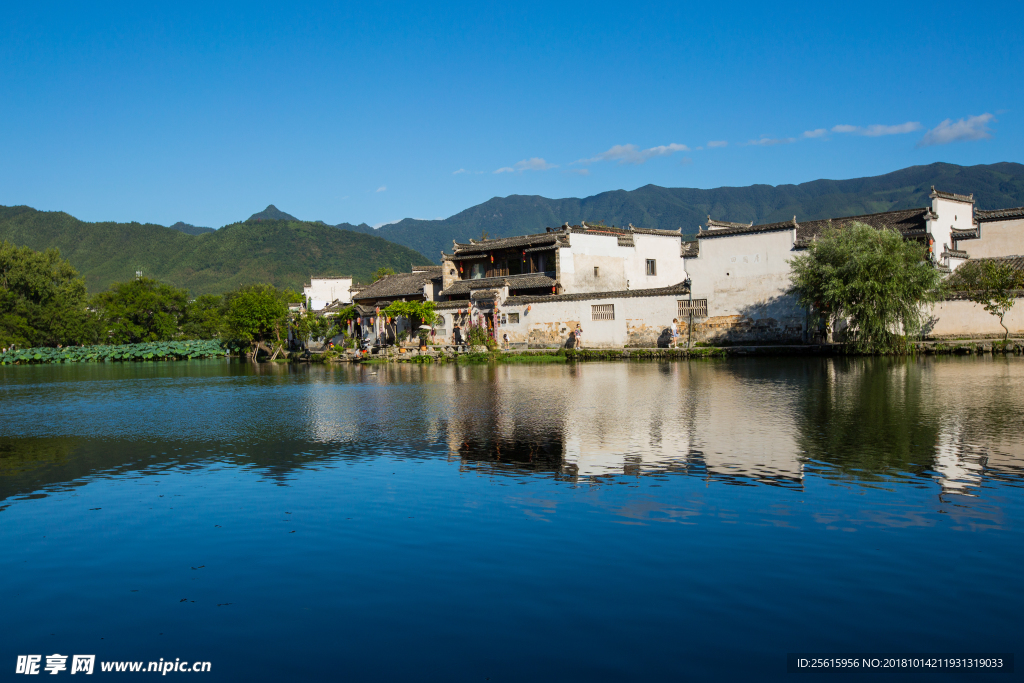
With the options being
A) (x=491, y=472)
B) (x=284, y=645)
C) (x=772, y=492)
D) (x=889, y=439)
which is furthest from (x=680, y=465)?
(x=284, y=645)

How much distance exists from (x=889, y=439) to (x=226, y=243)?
16588cm

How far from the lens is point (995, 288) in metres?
30.5

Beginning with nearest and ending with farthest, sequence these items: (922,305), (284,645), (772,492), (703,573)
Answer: (284,645), (703,573), (772,492), (922,305)

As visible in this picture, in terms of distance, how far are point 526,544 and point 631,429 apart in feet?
22.4

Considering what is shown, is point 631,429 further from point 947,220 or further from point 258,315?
point 258,315

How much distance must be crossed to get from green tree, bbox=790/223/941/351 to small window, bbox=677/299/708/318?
7.10 meters

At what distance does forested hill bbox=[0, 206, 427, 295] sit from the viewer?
145000 millimetres

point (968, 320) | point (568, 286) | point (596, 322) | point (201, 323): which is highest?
point (568, 286)

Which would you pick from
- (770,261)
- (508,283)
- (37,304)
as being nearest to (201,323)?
(37,304)

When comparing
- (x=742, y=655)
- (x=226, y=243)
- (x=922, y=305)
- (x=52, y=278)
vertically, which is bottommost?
(x=742, y=655)

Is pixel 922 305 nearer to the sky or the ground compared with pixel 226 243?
nearer to the ground

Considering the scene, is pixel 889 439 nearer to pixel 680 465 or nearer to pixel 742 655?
pixel 680 465

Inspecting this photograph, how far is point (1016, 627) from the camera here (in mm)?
4867

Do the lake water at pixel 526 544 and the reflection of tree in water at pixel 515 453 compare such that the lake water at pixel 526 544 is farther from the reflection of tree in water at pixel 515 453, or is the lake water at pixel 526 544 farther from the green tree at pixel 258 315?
the green tree at pixel 258 315
